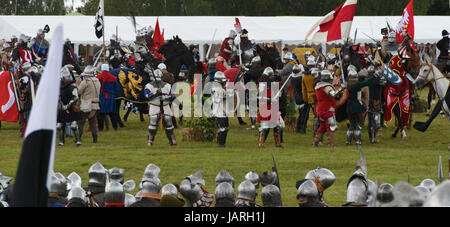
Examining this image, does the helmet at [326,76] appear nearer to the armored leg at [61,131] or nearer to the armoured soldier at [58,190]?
the armored leg at [61,131]

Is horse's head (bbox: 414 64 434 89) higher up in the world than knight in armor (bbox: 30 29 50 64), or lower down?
lower down

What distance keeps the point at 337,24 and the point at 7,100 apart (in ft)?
22.4

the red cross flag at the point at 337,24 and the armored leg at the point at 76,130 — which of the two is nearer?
the red cross flag at the point at 337,24

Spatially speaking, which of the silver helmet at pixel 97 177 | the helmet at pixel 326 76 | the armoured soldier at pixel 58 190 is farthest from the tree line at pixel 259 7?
the armoured soldier at pixel 58 190

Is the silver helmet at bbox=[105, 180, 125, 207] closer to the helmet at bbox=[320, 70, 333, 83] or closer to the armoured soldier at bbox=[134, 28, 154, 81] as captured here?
the helmet at bbox=[320, 70, 333, 83]

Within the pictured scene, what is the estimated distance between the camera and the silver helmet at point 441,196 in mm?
2251

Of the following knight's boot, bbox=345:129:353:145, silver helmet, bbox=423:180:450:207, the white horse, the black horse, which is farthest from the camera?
the black horse

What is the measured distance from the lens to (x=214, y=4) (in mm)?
49719

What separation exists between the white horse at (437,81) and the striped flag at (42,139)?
11.1m

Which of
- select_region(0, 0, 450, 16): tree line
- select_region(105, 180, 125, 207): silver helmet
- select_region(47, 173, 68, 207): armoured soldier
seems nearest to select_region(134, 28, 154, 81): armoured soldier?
select_region(47, 173, 68, 207): armoured soldier

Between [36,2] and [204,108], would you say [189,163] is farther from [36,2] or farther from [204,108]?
[36,2]

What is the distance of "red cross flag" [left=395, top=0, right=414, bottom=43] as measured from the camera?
16.6m

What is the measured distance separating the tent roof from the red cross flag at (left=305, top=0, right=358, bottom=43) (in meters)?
13.3
